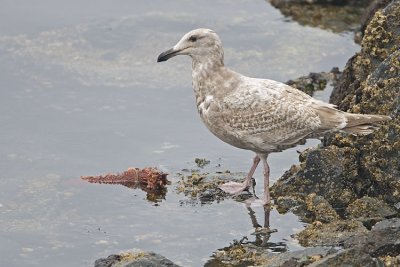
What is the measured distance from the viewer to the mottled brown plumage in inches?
452

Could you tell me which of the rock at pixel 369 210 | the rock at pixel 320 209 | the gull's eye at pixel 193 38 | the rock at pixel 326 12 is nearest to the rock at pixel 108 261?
the rock at pixel 320 209

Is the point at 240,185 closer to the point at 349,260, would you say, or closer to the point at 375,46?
the point at 375,46

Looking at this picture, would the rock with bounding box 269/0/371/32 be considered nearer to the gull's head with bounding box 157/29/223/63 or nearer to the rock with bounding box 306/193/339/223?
the gull's head with bounding box 157/29/223/63

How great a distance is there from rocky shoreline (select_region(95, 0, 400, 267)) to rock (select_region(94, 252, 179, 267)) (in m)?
0.02

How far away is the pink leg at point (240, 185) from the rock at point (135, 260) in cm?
→ 200

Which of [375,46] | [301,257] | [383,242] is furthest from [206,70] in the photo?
[383,242]

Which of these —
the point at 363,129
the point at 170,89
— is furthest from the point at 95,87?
the point at 363,129

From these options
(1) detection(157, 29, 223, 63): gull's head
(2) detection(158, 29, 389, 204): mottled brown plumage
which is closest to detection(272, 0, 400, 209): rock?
(2) detection(158, 29, 389, 204): mottled brown plumage

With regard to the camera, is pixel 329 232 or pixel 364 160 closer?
pixel 329 232

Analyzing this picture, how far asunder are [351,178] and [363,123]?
70 cm

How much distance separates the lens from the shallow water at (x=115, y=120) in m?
11.3

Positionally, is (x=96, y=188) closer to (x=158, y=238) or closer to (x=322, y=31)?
(x=158, y=238)

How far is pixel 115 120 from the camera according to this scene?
1458 centimetres

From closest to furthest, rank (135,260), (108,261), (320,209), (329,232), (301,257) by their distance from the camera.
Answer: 1. (135,260)
2. (301,257)
3. (108,261)
4. (329,232)
5. (320,209)
